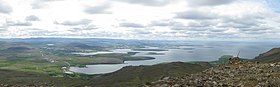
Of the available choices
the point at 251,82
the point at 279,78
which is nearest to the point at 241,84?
the point at 251,82

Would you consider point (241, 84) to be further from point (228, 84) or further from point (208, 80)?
point (208, 80)

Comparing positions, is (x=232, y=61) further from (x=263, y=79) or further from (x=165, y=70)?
(x=165, y=70)

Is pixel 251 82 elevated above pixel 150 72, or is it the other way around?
pixel 251 82

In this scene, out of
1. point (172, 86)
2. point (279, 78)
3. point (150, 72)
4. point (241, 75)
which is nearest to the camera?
point (279, 78)

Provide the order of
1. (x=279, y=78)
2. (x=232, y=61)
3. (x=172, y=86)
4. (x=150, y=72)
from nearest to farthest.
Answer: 1. (x=279, y=78)
2. (x=172, y=86)
3. (x=232, y=61)
4. (x=150, y=72)

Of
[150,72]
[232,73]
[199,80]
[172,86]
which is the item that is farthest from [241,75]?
[150,72]

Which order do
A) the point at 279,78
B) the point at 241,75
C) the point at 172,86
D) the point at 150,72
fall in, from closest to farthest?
the point at 279,78 → the point at 172,86 → the point at 241,75 → the point at 150,72

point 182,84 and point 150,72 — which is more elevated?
point 182,84

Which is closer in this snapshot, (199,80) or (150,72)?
(199,80)

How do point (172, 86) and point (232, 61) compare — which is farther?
point (232, 61)
